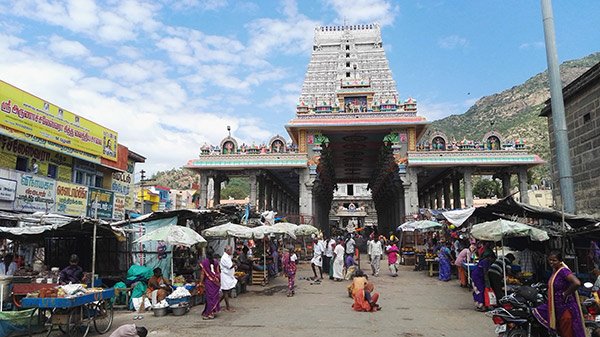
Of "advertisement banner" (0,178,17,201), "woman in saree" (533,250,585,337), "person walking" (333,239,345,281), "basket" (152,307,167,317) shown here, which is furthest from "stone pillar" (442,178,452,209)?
"woman in saree" (533,250,585,337)

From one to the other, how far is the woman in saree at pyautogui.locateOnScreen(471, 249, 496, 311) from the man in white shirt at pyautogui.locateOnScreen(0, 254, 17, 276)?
37.9 ft

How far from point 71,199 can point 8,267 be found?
8.34m

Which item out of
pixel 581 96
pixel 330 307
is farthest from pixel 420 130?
pixel 330 307

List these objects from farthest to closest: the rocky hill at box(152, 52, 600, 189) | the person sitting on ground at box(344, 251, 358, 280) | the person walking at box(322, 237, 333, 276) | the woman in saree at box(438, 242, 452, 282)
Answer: the rocky hill at box(152, 52, 600, 189) < the person walking at box(322, 237, 333, 276) < the person sitting on ground at box(344, 251, 358, 280) < the woman in saree at box(438, 242, 452, 282)

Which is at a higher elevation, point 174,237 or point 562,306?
point 174,237

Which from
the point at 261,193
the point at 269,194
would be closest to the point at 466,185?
the point at 261,193

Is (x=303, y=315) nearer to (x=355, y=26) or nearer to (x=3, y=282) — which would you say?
(x=3, y=282)

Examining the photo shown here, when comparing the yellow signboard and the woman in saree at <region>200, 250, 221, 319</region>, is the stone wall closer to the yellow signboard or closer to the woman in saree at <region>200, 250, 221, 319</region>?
the woman in saree at <region>200, 250, 221, 319</region>

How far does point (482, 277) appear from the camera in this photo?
9641 mm

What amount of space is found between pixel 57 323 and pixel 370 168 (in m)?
37.4

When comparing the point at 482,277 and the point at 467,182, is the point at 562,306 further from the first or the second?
the point at 467,182

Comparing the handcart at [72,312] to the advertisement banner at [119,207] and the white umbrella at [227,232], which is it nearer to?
the white umbrella at [227,232]

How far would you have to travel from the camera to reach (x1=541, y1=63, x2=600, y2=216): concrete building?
31.7 ft

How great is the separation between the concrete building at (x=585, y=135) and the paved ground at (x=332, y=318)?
3.81m
